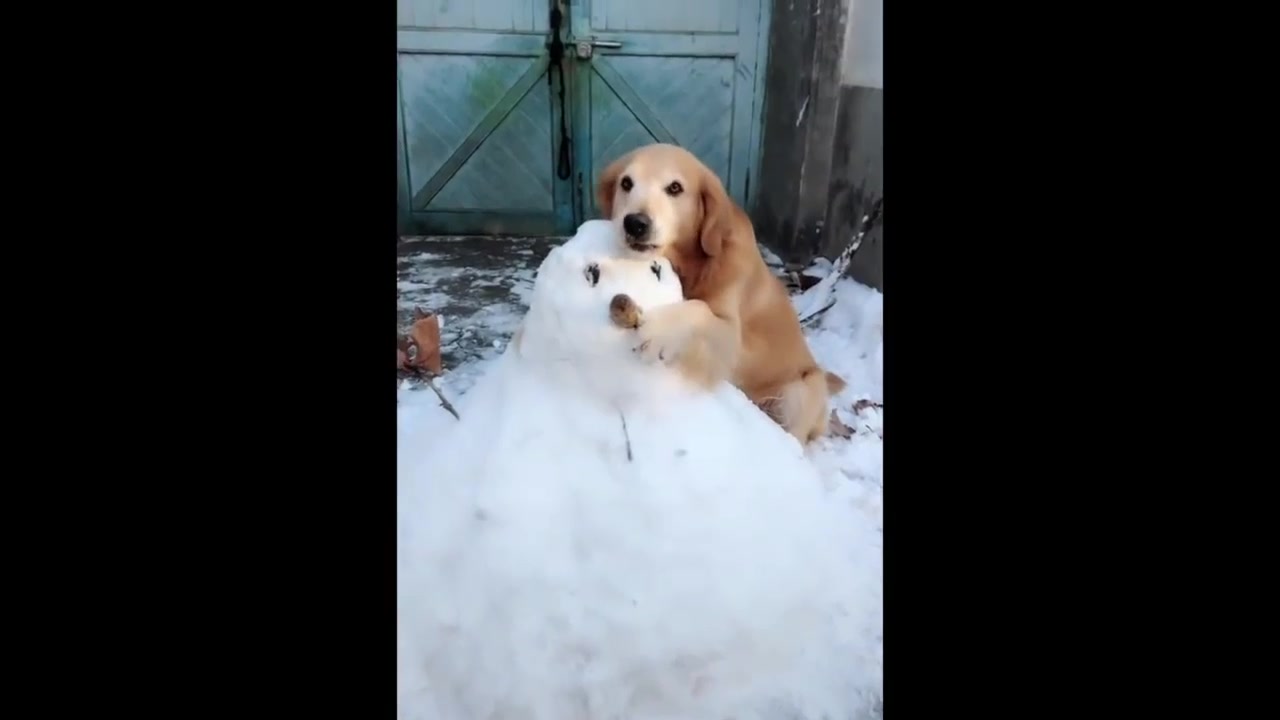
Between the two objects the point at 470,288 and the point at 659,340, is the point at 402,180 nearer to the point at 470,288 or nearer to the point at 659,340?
the point at 470,288

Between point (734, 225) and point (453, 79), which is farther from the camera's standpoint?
point (734, 225)

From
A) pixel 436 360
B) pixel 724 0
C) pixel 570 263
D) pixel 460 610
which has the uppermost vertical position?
pixel 724 0

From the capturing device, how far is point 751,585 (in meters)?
0.70

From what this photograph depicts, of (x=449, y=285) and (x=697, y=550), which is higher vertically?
(x=449, y=285)

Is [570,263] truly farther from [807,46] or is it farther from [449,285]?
[807,46]

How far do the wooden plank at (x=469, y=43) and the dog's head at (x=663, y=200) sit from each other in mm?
176

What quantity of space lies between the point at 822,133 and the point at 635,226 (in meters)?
0.44

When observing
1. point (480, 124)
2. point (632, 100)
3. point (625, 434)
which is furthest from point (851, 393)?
point (480, 124)

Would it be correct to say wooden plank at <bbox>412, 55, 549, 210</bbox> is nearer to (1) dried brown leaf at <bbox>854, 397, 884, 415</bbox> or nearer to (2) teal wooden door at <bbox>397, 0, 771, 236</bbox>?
(2) teal wooden door at <bbox>397, 0, 771, 236</bbox>

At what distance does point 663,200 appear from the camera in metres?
0.82

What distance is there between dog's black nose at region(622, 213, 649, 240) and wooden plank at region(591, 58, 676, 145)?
163 mm
